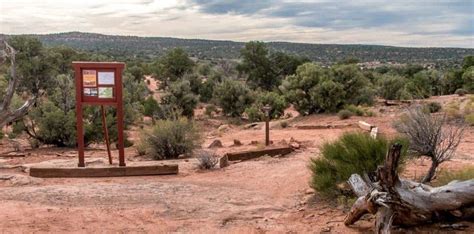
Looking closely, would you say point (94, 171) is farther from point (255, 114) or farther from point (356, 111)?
point (255, 114)

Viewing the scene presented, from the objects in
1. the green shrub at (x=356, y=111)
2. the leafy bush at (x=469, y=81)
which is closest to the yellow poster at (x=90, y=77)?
the green shrub at (x=356, y=111)

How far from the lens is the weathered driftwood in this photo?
20.0 ft

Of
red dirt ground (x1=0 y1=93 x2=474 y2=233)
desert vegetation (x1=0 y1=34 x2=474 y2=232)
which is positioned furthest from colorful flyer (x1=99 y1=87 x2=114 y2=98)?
red dirt ground (x1=0 y1=93 x2=474 y2=233)

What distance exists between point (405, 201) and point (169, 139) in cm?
929

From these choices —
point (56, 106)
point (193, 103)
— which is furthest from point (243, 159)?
point (193, 103)

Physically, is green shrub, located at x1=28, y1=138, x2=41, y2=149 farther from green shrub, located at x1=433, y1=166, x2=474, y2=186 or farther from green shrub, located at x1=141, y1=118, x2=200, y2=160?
green shrub, located at x1=433, y1=166, x2=474, y2=186

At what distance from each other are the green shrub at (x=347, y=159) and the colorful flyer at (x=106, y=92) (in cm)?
510

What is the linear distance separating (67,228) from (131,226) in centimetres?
86

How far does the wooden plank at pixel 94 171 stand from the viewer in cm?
1145

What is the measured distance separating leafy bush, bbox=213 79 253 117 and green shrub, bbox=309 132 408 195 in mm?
24836

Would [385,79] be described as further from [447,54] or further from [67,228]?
[447,54]

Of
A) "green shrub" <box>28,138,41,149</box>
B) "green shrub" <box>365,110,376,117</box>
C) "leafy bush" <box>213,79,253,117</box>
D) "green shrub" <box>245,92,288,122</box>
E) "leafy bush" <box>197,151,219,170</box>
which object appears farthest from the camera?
"leafy bush" <box>213,79,253,117</box>

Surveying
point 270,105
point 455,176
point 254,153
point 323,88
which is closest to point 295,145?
Result: point 254,153

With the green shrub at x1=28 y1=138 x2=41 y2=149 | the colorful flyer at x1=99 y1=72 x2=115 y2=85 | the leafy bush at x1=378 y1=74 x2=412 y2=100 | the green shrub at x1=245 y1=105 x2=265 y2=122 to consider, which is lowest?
the green shrub at x1=28 y1=138 x2=41 y2=149
